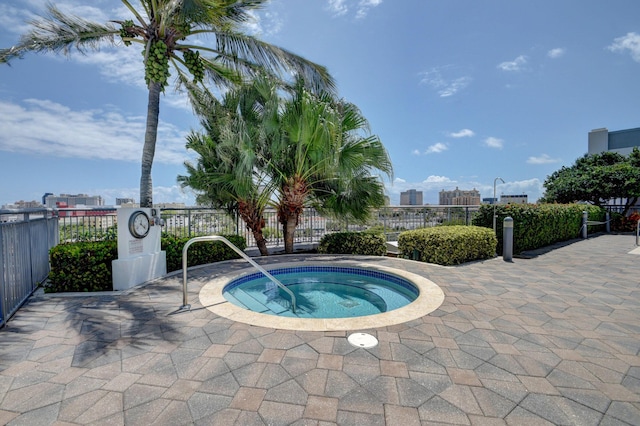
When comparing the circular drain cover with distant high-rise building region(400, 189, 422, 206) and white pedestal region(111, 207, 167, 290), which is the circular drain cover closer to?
white pedestal region(111, 207, 167, 290)

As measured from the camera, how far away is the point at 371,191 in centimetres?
751

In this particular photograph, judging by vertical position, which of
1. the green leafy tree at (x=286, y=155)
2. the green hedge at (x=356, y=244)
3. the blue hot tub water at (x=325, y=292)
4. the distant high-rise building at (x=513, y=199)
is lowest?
the blue hot tub water at (x=325, y=292)

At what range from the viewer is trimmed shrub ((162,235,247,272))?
233 inches

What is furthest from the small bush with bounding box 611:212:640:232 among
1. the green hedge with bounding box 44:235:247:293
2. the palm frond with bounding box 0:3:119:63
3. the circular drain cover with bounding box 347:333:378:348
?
the palm frond with bounding box 0:3:119:63

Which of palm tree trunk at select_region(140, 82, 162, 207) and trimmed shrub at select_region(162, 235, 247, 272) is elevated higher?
palm tree trunk at select_region(140, 82, 162, 207)

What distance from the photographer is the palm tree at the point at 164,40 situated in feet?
20.0

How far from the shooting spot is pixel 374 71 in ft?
34.7

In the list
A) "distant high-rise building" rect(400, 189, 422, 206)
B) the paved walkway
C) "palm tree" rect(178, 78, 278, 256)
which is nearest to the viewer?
the paved walkway

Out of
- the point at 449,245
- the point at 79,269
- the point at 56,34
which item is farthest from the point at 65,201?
the point at 449,245

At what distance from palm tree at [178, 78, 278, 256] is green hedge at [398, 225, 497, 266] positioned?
4.02 metres

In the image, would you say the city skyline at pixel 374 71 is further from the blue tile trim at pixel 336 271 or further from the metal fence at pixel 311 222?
the blue tile trim at pixel 336 271

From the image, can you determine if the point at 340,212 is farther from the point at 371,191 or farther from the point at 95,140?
the point at 95,140

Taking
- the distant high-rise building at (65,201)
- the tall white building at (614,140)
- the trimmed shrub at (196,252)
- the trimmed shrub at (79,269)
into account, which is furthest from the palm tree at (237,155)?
the tall white building at (614,140)

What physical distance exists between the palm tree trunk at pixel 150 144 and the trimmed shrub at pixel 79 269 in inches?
69.7
